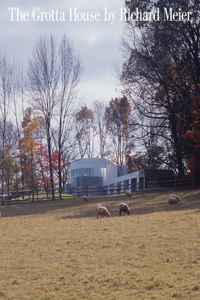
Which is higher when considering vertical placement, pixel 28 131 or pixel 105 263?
pixel 28 131

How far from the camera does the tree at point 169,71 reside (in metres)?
30.2

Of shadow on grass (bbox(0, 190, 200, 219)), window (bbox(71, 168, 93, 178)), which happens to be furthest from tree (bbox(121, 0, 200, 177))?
window (bbox(71, 168, 93, 178))

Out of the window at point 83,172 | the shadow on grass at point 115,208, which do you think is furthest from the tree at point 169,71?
the window at point 83,172

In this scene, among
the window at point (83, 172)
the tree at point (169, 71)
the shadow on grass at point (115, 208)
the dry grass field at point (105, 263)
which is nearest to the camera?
the dry grass field at point (105, 263)

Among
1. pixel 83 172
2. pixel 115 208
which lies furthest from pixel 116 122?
pixel 115 208

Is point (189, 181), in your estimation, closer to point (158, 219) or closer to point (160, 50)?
point (160, 50)

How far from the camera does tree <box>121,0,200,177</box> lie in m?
30.2

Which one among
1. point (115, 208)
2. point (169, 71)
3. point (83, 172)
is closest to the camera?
point (115, 208)

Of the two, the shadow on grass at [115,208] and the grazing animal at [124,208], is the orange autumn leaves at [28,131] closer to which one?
the shadow on grass at [115,208]

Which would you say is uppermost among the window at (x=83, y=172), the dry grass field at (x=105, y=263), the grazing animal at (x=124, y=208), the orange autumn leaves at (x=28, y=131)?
the orange autumn leaves at (x=28, y=131)

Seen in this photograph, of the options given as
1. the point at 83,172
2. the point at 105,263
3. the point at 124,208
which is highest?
the point at 83,172

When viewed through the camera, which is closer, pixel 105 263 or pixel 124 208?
pixel 105 263

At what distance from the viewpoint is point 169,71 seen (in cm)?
3222

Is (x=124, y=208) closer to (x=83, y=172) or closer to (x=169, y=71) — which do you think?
(x=169, y=71)
